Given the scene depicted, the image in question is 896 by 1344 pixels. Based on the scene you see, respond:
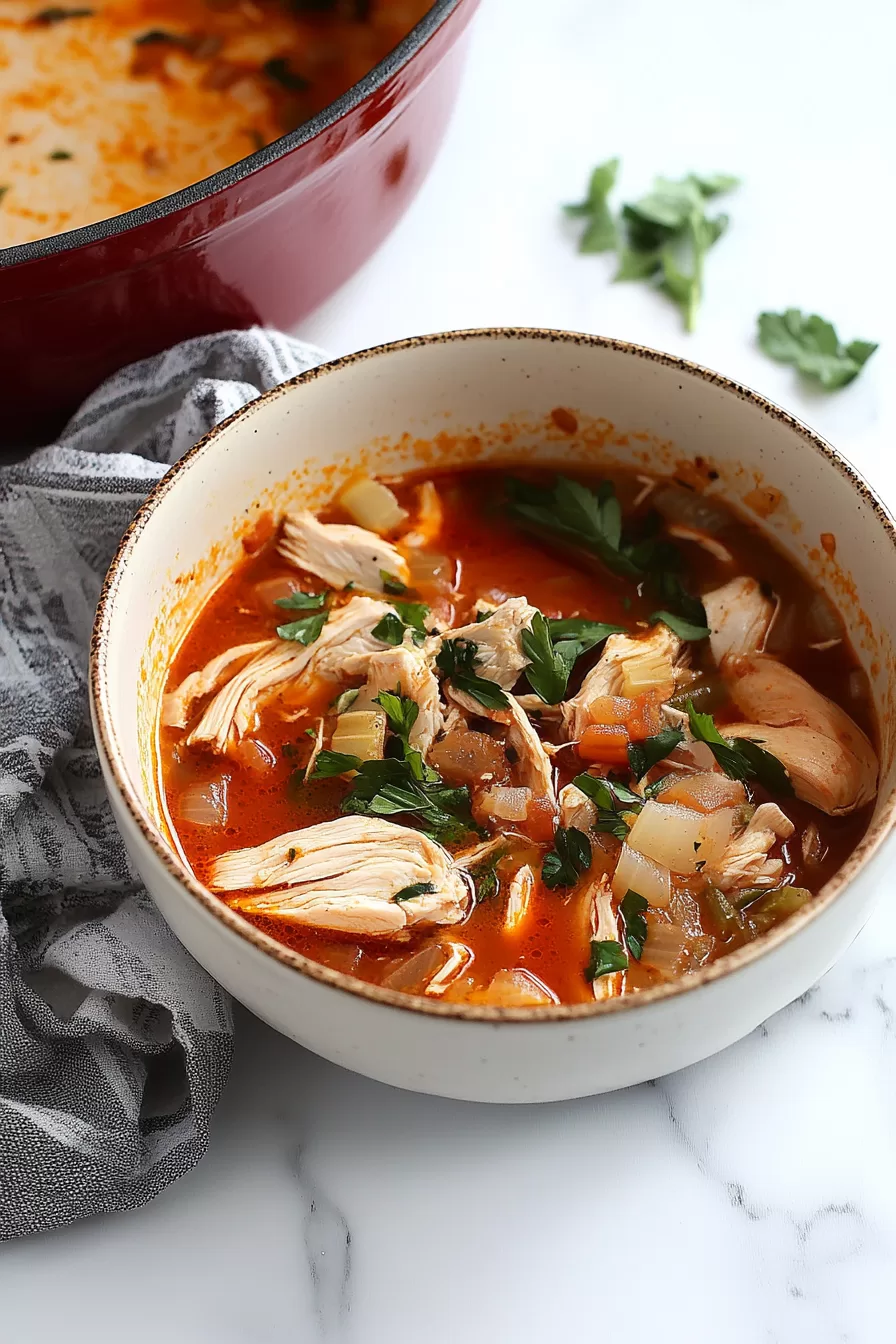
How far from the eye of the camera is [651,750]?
2.01 metres

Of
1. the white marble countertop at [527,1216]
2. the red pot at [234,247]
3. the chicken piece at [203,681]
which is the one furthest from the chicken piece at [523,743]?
the red pot at [234,247]

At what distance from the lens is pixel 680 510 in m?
2.30

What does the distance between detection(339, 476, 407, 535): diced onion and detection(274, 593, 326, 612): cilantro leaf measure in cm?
17

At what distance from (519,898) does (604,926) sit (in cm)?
11

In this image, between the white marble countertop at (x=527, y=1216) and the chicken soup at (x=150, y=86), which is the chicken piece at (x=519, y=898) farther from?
the chicken soup at (x=150, y=86)

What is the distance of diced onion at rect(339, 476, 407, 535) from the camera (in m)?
2.33

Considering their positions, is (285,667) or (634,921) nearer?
(634,921)

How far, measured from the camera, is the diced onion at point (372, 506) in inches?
91.7

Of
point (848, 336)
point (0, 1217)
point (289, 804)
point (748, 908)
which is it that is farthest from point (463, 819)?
point (848, 336)

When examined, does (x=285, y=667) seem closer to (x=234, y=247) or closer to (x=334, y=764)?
(x=334, y=764)

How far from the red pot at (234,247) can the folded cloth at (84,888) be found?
3.0 inches

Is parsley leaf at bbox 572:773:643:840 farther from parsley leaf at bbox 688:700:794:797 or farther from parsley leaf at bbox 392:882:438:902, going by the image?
parsley leaf at bbox 392:882:438:902

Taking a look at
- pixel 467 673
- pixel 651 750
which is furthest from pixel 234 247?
pixel 651 750

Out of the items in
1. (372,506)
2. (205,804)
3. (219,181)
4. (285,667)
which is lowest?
(205,804)
